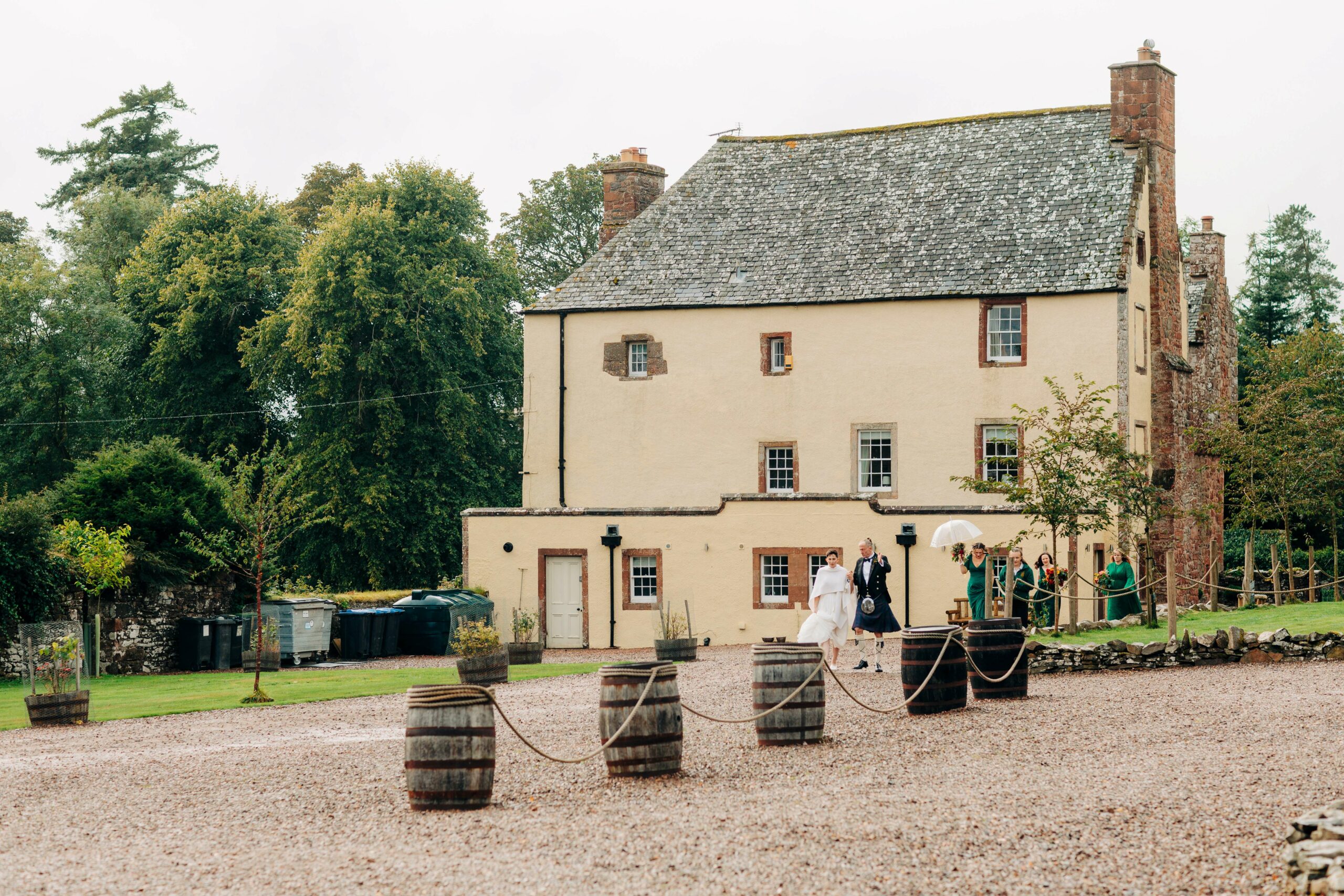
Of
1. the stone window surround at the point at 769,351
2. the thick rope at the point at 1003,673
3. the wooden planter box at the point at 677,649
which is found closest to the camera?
the thick rope at the point at 1003,673

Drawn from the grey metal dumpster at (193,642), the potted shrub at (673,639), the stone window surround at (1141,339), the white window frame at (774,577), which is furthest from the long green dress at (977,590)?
the grey metal dumpster at (193,642)

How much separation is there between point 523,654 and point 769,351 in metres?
10.9

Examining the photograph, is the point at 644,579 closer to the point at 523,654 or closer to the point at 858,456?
the point at 858,456

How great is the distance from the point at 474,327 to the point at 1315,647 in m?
28.0

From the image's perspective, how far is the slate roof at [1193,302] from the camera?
42000mm

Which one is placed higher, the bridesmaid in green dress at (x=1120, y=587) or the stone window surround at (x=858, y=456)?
the stone window surround at (x=858, y=456)

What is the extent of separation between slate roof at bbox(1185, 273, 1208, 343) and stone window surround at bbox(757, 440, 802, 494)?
37.9 feet

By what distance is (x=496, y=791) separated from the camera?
1281 cm

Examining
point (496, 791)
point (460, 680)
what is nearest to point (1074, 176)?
point (460, 680)

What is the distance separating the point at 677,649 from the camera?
1072 inches

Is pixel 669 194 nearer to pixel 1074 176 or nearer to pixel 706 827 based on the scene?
pixel 1074 176

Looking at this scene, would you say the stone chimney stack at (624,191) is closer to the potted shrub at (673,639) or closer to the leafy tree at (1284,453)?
the potted shrub at (673,639)

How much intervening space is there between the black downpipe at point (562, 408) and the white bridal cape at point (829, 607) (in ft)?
54.9

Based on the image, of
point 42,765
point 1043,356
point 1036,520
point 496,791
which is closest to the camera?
point 496,791
